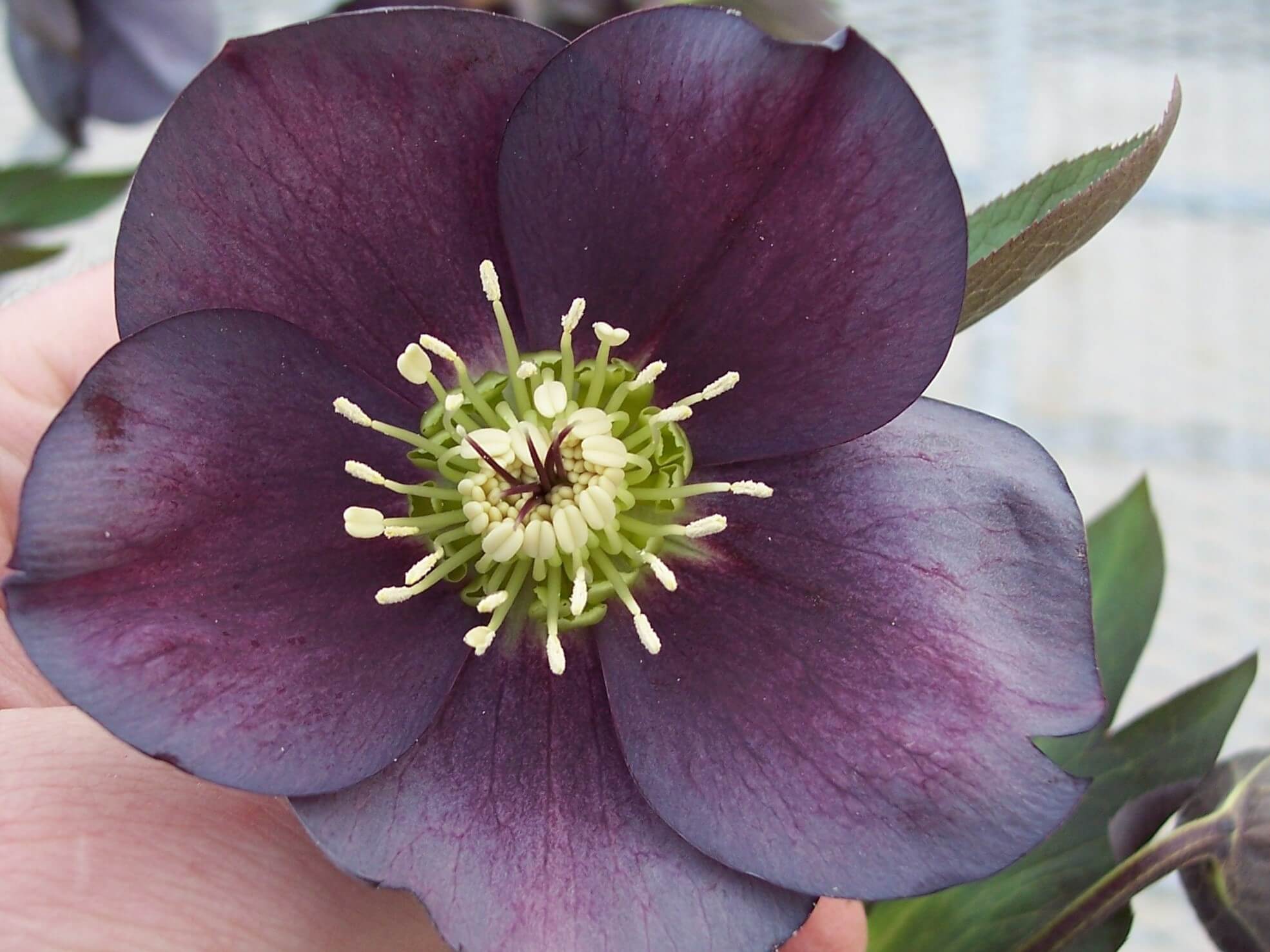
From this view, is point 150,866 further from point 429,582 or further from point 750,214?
point 750,214

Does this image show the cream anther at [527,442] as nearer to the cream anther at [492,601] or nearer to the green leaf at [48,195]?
the cream anther at [492,601]

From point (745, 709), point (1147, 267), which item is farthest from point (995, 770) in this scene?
point (1147, 267)

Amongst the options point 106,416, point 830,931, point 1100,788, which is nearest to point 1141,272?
point 1100,788

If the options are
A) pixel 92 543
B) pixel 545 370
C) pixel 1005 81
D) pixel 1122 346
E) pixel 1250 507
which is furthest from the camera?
pixel 1005 81

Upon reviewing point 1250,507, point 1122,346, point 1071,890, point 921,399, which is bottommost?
point 1250,507

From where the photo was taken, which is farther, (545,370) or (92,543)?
(545,370)

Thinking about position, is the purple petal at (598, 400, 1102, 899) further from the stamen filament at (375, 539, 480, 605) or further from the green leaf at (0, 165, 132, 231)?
the green leaf at (0, 165, 132, 231)

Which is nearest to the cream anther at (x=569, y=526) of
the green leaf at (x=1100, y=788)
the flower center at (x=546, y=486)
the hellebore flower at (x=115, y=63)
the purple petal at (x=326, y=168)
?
the flower center at (x=546, y=486)

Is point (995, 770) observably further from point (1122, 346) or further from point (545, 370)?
point (1122, 346)

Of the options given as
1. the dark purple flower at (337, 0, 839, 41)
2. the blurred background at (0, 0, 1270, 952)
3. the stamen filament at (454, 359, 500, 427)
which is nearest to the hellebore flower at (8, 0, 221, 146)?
the blurred background at (0, 0, 1270, 952)
